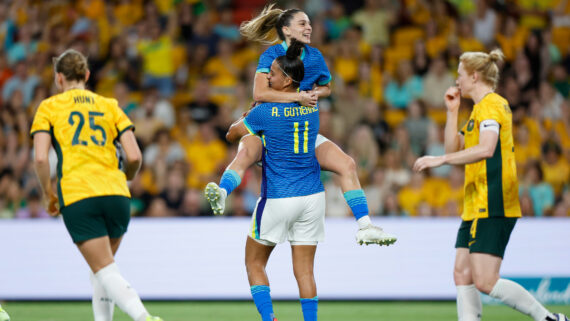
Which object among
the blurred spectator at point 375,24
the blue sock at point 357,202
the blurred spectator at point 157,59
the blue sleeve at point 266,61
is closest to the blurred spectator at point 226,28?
the blurred spectator at point 157,59

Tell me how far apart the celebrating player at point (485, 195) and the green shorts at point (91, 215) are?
7.04 feet

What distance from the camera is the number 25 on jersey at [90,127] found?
563 centimetres

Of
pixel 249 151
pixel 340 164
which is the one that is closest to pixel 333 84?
pixel 340 164

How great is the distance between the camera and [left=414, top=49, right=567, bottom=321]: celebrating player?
5738 mm

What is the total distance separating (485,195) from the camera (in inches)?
231

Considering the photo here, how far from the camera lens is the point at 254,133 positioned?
6.15m

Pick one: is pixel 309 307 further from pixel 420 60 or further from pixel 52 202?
pixel 420 60

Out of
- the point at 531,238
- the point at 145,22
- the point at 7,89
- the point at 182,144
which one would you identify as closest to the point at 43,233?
the point at 182,144

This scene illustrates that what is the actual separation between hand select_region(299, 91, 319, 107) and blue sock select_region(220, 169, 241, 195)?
2.40 ft

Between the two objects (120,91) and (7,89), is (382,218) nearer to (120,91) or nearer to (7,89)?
(120,91)

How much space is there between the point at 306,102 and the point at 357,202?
85cm

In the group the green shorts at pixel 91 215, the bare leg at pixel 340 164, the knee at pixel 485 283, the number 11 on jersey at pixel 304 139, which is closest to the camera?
the green shorts at pixel 91 215

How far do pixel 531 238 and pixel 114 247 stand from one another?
5638mm

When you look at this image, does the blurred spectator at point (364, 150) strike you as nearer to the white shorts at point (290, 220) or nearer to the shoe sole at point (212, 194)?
the white shorts at point (290, 220)
